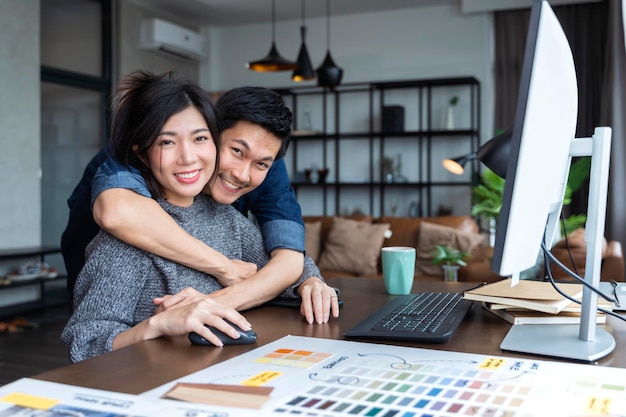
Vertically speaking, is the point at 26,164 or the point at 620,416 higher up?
the point at 26,164

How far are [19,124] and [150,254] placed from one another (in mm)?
5004

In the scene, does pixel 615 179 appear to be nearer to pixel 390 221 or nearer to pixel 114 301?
pixel 390 221

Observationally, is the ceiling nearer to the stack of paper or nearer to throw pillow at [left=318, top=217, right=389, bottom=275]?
throw pillow at [left=318, top=217, right=389, bottom=275]

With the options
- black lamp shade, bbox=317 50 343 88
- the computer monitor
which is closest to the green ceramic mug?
the computer monitor

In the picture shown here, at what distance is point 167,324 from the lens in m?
1.09

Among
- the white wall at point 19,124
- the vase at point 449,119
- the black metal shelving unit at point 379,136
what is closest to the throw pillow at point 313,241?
the black metal shelving unit at point 379,136

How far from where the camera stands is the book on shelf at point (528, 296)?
122cm

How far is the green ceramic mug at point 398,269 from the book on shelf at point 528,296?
0.27 meters

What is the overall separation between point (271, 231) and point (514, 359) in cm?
82

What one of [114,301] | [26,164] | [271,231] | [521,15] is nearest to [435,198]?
[521,15]

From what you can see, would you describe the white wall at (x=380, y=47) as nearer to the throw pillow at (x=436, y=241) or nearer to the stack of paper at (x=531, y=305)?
the throw pillow at (x=436, y=241)

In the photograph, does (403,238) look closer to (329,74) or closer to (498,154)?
(329,74)

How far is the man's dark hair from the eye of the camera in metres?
1.47

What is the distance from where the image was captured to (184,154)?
1283 millimetres
